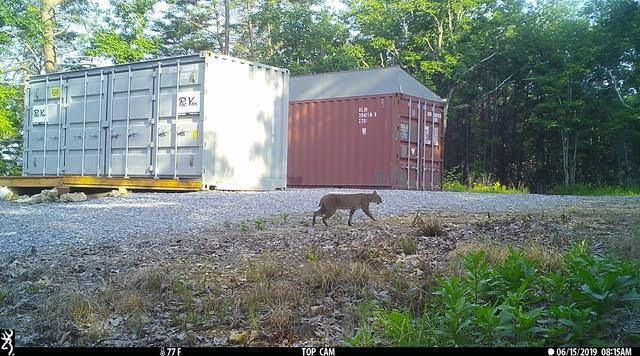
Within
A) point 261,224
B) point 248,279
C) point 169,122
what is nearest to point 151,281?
point 248,279

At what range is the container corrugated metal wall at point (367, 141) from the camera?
55.9ft

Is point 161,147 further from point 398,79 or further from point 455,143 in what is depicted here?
point 455,143

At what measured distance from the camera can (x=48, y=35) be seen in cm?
2205

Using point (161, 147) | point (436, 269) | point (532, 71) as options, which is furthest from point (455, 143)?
point (436, 269)

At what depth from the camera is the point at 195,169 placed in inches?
501

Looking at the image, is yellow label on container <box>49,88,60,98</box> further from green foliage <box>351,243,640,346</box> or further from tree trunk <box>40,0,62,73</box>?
green foliage <box>351,243,640,346</box>

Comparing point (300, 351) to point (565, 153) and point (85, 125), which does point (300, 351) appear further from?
point (565, 153)

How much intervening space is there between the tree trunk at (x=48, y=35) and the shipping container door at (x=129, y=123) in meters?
9.67

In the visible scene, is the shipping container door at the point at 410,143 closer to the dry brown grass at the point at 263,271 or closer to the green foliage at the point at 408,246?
the green foliage at the point at 408,246

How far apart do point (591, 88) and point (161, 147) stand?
871 inches

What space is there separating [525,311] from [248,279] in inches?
84.5

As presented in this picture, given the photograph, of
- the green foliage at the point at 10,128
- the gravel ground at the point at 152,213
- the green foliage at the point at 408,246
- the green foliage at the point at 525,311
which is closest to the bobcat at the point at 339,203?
the gravel ground at the point at 152,213

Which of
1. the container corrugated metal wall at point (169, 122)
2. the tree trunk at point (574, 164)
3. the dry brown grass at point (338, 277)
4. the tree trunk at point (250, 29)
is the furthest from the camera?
the tree trunk at point (250, 29)

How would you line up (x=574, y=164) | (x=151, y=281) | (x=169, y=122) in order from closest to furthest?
(x=151, y=281) → (x=169, y=122) → (x=574, y=164)
